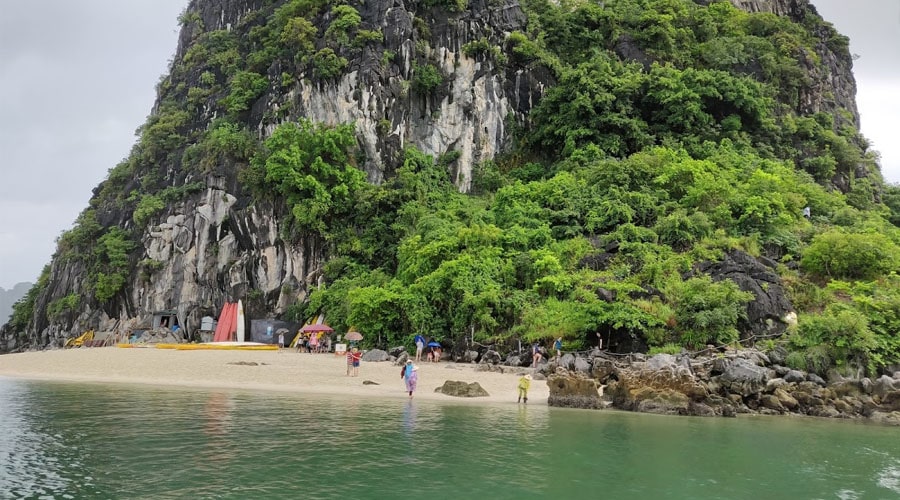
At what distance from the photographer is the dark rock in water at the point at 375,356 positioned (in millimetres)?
23453

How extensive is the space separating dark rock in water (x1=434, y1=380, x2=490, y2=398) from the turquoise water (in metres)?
1.68

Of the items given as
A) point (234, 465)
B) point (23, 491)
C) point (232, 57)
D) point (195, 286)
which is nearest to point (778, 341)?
point (234, 465)

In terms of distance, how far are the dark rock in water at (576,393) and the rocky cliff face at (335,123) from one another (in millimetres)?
20286

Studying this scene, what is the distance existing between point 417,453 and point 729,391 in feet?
33.3

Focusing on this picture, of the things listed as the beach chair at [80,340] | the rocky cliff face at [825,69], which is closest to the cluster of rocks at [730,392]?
the rocky cliff face at [825,69]

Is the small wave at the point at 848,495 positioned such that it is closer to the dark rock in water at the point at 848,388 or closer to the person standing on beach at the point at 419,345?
the dark rock in water at the point at 848,388

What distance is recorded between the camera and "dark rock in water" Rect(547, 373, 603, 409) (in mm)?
15312

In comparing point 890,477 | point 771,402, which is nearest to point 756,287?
point 771,402

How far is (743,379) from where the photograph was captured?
15.5m

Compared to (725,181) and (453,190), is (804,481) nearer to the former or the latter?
(725,181)

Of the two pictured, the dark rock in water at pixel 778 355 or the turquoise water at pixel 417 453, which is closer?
the turquoise water at pixel 417 453

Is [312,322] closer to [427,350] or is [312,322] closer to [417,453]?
[427,350]

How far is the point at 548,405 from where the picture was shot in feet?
50.8

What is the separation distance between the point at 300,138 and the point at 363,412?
2373cm
